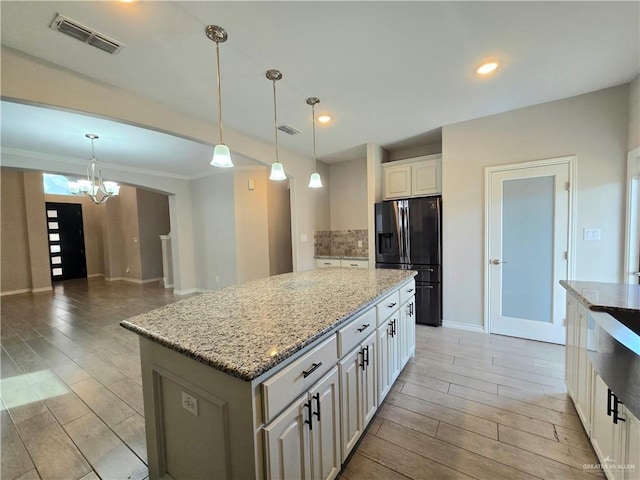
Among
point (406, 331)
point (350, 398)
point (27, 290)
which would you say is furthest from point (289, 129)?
point (27, 290)

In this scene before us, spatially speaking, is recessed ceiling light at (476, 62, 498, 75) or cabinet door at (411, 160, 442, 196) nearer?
recessed ceiling light at (476, 62, 498, 75)

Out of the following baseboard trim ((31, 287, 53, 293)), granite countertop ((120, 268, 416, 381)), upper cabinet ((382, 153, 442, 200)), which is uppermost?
upper cabinet ((382, 153, 442, 200))

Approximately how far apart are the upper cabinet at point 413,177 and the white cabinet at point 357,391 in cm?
283

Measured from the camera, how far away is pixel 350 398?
146 centimetres

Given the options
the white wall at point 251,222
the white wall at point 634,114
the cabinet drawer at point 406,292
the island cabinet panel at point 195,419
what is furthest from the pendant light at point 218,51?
the white wall at point 634,114

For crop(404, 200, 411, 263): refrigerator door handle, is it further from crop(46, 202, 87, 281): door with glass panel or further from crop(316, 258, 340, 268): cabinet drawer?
crop(46, 202, 87, 281): door with glass panel

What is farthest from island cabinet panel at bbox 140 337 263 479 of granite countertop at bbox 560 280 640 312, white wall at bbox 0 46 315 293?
white wall at bbox 0 46 315 293

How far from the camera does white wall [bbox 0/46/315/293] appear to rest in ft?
6.08

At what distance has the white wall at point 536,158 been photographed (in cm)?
263

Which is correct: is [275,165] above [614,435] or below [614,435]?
above

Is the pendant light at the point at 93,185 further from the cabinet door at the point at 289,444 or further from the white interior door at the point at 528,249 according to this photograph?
the white interior door at the point at 528,249

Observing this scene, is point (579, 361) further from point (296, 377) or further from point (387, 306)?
point (296, 377)

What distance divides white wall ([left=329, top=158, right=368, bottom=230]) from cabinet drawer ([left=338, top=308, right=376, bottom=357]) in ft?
10.9

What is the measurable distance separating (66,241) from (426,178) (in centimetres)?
1041
